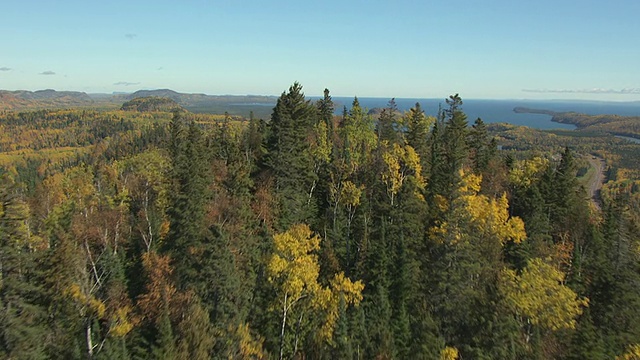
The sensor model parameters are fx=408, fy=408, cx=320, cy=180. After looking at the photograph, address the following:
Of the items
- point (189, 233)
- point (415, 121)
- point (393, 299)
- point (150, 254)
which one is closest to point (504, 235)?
point (393, 299)

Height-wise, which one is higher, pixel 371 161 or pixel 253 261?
pixel 371 161

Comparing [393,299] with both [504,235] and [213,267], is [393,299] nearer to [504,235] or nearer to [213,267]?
[504,235]

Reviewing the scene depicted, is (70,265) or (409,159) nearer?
(70,265)

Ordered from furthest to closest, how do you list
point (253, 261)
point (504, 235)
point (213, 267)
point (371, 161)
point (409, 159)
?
point (371, 161) → point (409, 159) → point (504, 235) → point (253, 261) → point (213, 267)

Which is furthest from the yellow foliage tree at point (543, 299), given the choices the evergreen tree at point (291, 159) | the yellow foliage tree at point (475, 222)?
the evergreen tree at point (291, 159)

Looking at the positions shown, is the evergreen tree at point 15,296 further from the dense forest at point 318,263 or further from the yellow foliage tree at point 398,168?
the yellow foliage tree at point 398,168

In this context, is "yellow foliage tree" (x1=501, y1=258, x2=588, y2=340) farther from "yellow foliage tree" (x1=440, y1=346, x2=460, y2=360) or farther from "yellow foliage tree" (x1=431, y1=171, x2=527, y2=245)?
"yellow foliage tree" (x1=431, y1=171, x2=527, y2=245)

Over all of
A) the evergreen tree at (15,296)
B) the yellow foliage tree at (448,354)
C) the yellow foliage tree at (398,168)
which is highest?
the yellow foliage tree at (398,168)

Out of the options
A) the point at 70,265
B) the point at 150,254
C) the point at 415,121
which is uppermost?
the point at 415,121
